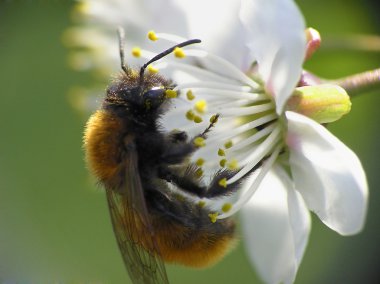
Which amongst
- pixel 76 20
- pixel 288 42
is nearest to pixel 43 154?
pixel 76 20

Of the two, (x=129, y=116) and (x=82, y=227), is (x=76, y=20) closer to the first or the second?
(x=82, y=227)

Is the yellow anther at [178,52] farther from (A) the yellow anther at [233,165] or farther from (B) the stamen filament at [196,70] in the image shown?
(A) the yellow anther at [233,165]

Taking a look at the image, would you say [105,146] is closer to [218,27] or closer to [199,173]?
[199,173]

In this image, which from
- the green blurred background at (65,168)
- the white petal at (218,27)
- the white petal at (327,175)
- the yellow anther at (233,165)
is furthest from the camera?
the green blurred background at (65,168)

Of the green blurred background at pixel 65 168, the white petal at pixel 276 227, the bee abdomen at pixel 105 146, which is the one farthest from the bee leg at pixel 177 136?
the green blurred background at pixel 65 168

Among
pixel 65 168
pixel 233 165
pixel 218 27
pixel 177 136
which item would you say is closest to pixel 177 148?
pixel 177 136

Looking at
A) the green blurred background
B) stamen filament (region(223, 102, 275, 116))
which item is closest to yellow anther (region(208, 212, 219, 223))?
stamen filament (region(223, 102, 275, 116))
